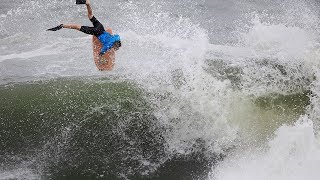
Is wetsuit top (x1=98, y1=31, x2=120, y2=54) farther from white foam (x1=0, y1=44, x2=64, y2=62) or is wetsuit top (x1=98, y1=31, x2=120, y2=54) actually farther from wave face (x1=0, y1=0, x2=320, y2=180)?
white foam (x1=0, y1=44, x2=64, y2=62)

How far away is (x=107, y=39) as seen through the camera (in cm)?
895

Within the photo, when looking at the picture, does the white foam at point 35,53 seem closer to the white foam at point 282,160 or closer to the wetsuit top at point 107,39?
the wetsuit top at point 107,39

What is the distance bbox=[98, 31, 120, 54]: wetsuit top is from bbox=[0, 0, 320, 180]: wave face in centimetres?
149

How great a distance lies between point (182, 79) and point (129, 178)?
309cm

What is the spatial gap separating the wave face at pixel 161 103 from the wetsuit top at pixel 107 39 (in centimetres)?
149

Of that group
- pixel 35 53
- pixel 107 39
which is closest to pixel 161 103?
pixel 107 39

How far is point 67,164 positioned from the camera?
25.5 ft

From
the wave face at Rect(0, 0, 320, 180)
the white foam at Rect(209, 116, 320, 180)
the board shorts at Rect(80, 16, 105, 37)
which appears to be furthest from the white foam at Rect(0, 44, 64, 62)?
the white foam at Rect(209, 116, 320, 180)

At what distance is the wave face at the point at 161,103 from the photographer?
7.82m

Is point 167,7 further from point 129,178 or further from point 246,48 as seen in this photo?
point 129,178

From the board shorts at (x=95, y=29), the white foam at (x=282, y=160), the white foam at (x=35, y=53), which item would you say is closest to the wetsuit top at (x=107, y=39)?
the board shorts at (x=95, y=29)

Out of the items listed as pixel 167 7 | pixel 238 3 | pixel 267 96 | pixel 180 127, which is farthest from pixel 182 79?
pixel 238 3

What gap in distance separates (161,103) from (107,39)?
1.87 meters

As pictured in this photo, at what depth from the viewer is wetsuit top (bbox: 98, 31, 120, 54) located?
29.3 feet
